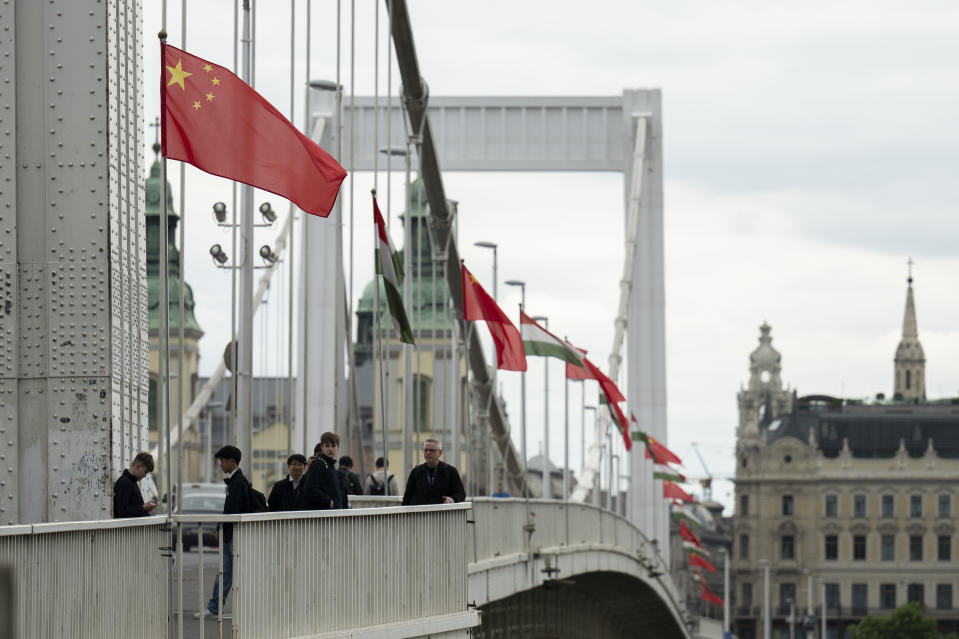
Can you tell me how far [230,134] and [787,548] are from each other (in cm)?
14563

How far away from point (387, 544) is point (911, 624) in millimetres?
103394

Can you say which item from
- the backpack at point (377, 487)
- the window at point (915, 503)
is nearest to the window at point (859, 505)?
the window at point (915, 503)

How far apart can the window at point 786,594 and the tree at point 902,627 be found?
1490 inches

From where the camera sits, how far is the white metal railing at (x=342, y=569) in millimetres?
10078

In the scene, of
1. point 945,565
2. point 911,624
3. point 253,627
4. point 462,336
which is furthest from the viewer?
point 945,565

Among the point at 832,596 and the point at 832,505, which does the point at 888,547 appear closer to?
the point at 832,505

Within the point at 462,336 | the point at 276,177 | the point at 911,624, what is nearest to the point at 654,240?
the point at 462,336

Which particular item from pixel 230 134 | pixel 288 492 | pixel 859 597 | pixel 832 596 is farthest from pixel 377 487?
pixel 832 596

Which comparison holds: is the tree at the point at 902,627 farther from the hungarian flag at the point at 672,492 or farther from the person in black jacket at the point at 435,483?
the person in black jacket at the point at 435,483

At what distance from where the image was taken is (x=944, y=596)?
147 m

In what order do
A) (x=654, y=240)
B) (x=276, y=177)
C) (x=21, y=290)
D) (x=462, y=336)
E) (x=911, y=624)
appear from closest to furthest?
1. (x=21, y=290)
2. (x=276, y=177)
3. (x=462, y=336)
4. (x=654, y=240)
5. (x=911, y=624)

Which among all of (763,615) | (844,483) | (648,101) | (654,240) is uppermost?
(648,101)

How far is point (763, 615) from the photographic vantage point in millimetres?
148625

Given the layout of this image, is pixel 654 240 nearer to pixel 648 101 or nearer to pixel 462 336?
pixel 648 101
